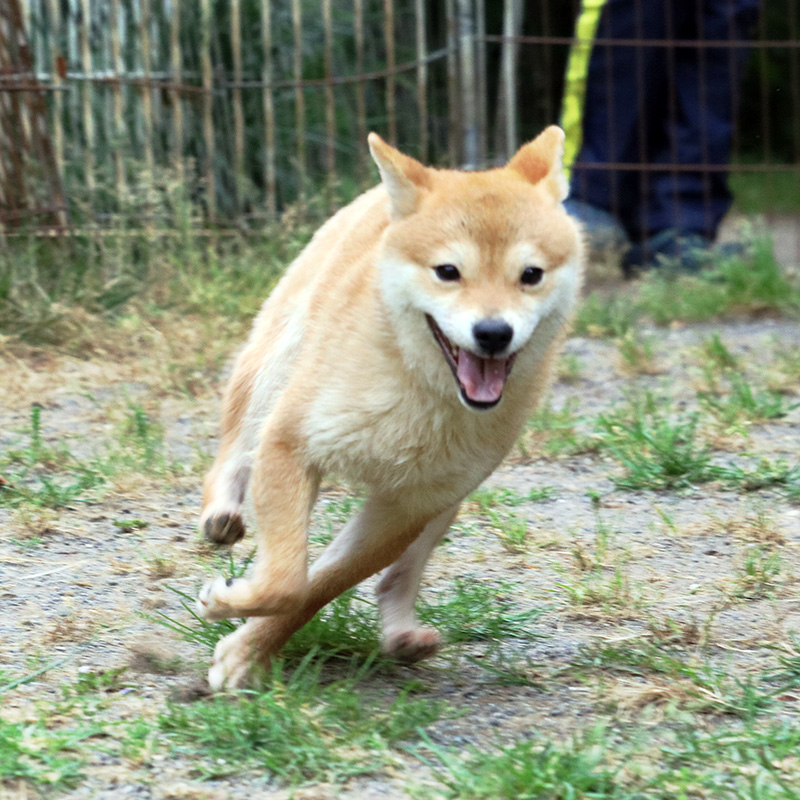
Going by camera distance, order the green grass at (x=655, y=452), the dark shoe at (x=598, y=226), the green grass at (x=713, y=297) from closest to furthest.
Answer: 1. the green grass at (x=655, y=452)
2. the green grass at (x=713, y=297)
3. the dark shoe at (x=598, y=226)

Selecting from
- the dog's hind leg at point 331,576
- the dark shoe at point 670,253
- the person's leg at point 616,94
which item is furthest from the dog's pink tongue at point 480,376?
the person's leg at point 616,94

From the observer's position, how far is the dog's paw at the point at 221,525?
3.44 metres

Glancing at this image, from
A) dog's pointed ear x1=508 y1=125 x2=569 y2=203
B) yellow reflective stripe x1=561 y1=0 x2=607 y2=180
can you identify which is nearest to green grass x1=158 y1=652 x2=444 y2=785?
dog's pointed ear x1=508 y1=125 x2=569 y2=203

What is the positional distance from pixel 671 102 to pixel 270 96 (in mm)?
2633

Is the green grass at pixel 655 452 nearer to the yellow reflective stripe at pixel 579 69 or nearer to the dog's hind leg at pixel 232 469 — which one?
the dog's hind leg at pixel 232 469

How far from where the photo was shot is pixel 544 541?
12.9 feet

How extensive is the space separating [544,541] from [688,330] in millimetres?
3536

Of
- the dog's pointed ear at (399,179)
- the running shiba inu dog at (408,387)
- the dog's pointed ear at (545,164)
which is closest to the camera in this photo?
the running shiba inu dog at (408,387)

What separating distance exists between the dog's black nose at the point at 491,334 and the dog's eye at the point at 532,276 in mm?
187

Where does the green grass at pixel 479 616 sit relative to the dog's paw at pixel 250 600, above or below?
below

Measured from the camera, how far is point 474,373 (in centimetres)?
279

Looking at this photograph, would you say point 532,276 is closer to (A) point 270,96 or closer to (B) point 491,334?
(B) point 491,334

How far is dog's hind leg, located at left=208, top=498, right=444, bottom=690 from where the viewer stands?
2852 mm

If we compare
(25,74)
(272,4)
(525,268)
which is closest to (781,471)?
(525,268)
